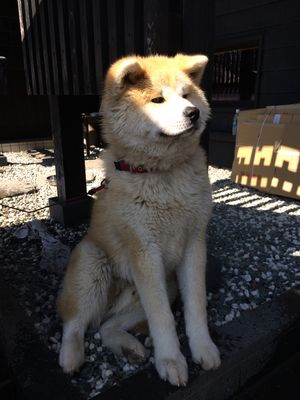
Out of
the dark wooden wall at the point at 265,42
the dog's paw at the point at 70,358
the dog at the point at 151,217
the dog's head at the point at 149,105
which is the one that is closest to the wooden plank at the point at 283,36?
the dark wooden wall at the point at 265,42

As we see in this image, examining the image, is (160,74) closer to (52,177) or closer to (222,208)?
(222,208)

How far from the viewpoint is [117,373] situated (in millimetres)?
1903

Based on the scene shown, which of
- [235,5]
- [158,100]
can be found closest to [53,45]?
[158,100]

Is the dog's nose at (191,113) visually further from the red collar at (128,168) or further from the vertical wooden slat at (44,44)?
the vertical wooden slat at (44,44)

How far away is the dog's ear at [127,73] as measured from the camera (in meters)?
1.59

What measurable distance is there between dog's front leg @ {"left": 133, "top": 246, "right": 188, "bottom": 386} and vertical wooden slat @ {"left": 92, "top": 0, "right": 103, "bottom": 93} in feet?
5.30

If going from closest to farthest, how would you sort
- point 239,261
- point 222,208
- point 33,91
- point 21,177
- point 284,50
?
point 239,261 → point 33,91 → point 222,208 → point 284,50 → point 21,177

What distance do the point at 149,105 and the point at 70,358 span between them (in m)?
1.42

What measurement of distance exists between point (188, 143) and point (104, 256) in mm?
852

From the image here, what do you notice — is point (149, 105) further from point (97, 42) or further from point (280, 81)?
point (280, 81)

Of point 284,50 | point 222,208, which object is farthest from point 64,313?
point 284,50

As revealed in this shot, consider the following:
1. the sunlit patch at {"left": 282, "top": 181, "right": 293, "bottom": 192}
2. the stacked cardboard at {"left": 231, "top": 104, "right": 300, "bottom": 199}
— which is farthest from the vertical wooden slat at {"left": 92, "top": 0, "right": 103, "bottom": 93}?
the sunlit patch at {"left": 282, "top": 181, "right": 293, "bottom": 192}

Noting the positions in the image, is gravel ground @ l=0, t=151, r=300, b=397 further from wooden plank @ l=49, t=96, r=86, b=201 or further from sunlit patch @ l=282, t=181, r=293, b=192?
wooden plank @ l=49, t=96, r=86, b=201

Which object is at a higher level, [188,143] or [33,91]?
[33,91]
